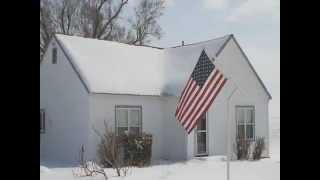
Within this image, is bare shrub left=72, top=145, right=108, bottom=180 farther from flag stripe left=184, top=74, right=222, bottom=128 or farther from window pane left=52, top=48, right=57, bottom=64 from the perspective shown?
window pane left=52, top=48, right=57, bottom=64

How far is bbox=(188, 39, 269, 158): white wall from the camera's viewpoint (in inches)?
670

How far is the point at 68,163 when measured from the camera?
51.2 feet

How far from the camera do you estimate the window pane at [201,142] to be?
1692 cm

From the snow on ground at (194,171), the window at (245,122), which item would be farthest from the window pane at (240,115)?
the snow on ground at (194,171)

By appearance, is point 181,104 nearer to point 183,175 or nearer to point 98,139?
point 183,175

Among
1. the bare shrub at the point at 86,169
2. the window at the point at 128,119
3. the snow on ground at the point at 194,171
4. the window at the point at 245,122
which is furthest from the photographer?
the window at the point at 245,122

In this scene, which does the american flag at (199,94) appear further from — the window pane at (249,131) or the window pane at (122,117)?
the window pane at (249,131)

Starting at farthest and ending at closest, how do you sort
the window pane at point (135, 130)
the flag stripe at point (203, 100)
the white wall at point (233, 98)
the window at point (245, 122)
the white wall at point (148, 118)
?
the window at point (245, 122), the white wall at point (233, 98), the window pane at point (135, 130), the white wall at point (148, 118), the flag stripe at point (203, 100)

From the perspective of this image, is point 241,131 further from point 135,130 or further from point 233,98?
point 135,130

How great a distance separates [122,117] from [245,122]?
4.95 metres

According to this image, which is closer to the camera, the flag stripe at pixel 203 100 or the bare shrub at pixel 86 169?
the flag stripe at pixel 203 100

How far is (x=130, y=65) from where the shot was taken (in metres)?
17.9
